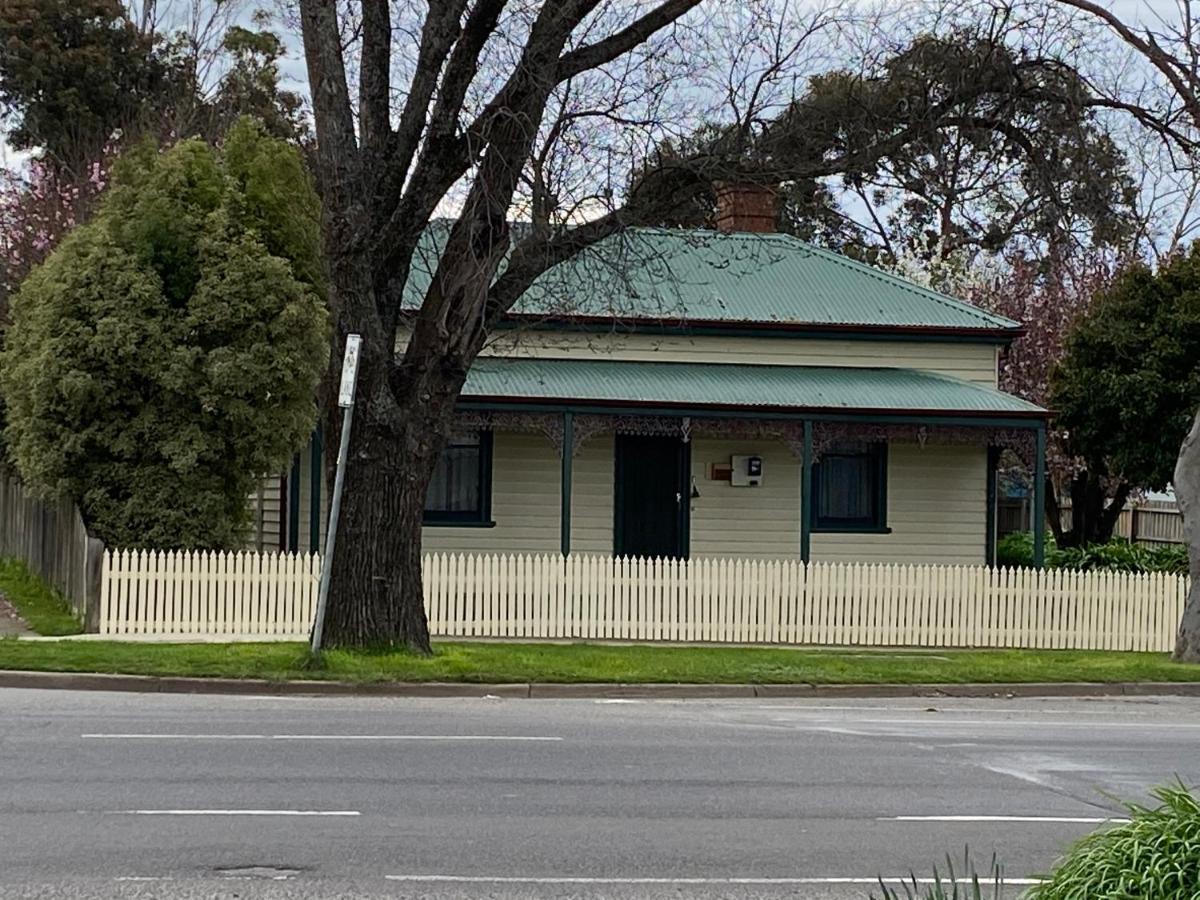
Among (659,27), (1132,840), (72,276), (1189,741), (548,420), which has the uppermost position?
(659,27)

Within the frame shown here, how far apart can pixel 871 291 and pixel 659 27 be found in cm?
1173

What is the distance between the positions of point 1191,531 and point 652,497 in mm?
8733

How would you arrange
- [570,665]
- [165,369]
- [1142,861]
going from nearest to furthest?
[1142,861]
[570,665]
[165,369]

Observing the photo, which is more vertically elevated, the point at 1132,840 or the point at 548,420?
the point at 548,420

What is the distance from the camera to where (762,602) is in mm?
21719

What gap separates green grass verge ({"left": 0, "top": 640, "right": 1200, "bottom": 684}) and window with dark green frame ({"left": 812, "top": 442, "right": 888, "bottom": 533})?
6473mm

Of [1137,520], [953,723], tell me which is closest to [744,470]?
[953,723]

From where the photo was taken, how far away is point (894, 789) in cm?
1070

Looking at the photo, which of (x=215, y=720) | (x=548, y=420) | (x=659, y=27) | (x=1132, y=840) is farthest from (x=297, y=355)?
(x=1132, y=840)

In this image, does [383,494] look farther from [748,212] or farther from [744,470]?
[748,212]

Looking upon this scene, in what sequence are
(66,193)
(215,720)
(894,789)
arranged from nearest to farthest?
(894,789) < (215,720) < (66,193)

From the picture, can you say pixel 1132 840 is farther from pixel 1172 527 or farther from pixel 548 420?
pixel 1172 527

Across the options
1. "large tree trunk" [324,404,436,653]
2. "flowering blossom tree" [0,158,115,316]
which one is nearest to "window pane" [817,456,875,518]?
"large tree trunk" [324,404,436,653]

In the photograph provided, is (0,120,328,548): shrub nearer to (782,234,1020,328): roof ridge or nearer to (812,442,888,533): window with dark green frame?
(812,442,888,533): window with dark green frame
